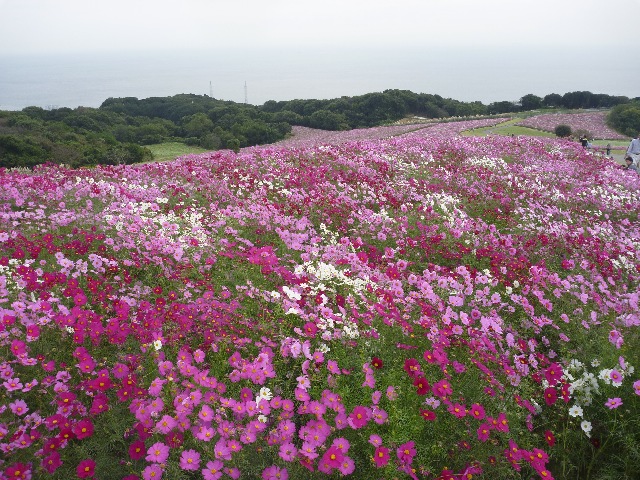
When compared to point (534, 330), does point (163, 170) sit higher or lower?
higher

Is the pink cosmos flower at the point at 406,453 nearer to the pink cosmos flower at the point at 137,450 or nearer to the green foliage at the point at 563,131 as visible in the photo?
the pink cosmos flower at the point at 137,450

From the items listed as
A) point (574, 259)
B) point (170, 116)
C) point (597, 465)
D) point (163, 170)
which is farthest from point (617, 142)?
point (170, 116)

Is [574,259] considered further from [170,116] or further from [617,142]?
[170,116]

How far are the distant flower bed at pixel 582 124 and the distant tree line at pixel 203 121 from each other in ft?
4.00

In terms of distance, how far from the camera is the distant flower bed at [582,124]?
26266 mm

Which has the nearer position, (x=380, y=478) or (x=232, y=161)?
(x=380, y=478)

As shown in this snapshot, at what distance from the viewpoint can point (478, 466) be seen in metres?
2.50

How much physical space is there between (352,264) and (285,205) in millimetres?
3130

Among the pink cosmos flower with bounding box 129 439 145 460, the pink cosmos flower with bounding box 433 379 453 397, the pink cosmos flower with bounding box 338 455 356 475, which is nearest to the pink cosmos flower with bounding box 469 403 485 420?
the pink cosmos flower with bounding box 433 379 453 397

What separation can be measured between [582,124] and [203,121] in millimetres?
32269

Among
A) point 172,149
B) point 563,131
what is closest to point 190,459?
point 563,131

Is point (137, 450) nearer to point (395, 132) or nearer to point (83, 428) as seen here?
point (83, 428)

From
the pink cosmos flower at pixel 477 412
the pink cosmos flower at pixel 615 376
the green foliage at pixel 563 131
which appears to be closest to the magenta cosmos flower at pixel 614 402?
the pink cosmos flower at pixel 615 376

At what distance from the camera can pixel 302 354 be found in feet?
10.5
